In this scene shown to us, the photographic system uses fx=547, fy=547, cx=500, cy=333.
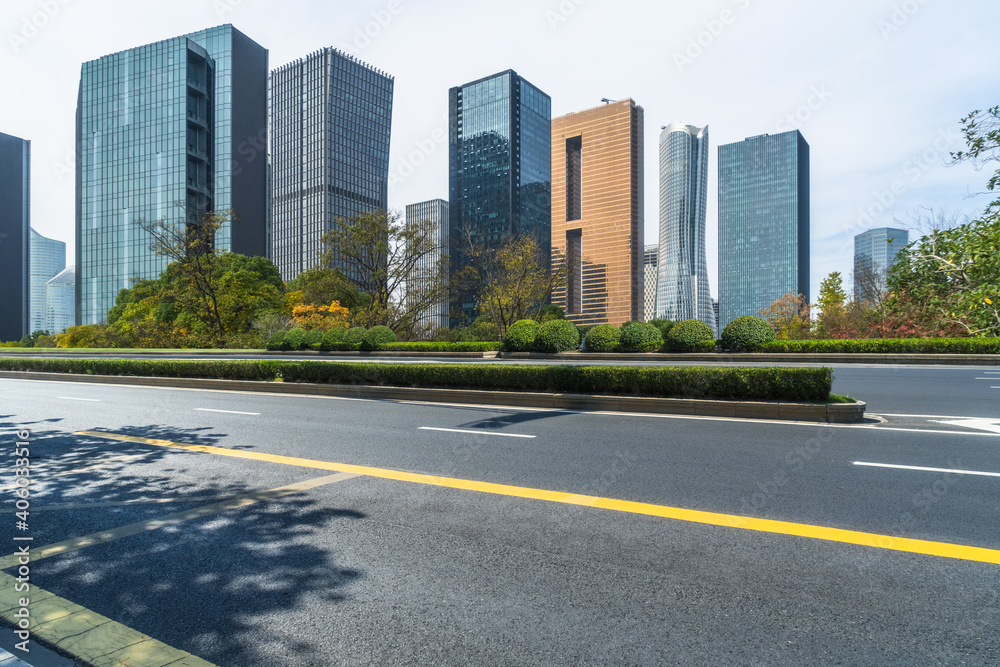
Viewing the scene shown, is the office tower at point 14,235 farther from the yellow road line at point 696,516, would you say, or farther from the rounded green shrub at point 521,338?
the yellow road line at point 696,516

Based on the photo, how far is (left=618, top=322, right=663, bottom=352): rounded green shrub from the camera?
83.6 ft

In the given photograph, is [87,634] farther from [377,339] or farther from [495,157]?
[495,157]

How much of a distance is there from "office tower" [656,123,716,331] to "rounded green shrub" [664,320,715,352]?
14165 cm

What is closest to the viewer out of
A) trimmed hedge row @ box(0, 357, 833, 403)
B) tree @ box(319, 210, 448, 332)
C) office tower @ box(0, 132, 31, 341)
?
trimmed hedge row @ box(0, 357, 833, 403)

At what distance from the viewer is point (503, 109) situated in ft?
412

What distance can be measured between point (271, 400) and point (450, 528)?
10.6 metres

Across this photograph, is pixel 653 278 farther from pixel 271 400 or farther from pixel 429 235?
pixel 271 400

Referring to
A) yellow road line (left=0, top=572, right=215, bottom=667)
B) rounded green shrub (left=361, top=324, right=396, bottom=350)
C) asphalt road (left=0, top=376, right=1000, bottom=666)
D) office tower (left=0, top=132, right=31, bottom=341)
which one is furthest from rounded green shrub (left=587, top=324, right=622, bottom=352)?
office tower (left=0, top=132, right=31, bottom=341)

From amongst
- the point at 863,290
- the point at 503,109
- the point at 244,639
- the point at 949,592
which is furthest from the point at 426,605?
the point at 503,109

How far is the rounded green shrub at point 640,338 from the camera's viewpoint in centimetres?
2547

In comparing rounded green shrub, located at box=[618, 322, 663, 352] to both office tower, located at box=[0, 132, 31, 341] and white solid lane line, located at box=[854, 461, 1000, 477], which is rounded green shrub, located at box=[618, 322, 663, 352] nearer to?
white solid lane line, located at box=[854, 461, 1000, 477]

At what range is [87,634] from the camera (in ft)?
9.02

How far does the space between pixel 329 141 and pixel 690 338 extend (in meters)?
121

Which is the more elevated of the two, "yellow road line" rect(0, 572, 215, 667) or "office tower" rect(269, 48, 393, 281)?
"office tower" rect(269, 48, 393, 281)
